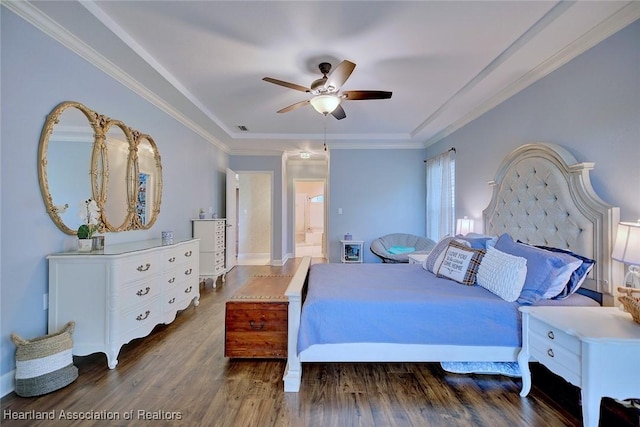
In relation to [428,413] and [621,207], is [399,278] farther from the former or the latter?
[621,207]

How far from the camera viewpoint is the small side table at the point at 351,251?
5517 mm

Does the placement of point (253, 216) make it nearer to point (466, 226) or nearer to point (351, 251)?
point (351, 251)

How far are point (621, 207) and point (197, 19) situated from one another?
3.28 metres

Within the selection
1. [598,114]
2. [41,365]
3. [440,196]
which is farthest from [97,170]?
[440,196]

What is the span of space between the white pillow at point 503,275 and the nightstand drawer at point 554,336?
0.23m

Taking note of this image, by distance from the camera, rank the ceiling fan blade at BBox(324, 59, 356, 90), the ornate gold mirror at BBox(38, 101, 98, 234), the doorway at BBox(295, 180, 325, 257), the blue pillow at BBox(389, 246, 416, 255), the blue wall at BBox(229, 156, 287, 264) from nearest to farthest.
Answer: the ornate gold mirror at BBox(38, 101, 98, 234)
the ceiling fan blade at BBox(324, 59, 356, 90)
the blue pillow at BBox(389, 246, 416, 255)
the blue wall at BBox(229, 156, 287, 264)
the doorway at BBox(295, 180, 325, 257)

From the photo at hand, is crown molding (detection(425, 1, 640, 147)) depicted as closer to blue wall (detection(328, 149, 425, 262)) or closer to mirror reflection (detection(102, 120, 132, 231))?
blue wall (detection(328, 149, 425, 262))

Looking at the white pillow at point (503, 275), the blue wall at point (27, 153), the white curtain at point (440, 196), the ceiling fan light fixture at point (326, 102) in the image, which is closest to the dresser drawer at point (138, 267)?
the blue wall at point (27, 153)

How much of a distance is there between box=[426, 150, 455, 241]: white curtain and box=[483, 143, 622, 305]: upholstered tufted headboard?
1416 mm

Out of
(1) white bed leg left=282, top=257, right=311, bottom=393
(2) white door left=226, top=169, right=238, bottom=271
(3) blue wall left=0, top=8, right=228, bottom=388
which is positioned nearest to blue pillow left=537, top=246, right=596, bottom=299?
(1) white bed leg left=282, top=257, right=311, bottom=393

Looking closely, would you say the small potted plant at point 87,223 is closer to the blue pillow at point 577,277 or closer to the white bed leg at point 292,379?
the white bed leg at point 292,379

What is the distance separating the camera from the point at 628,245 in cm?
153

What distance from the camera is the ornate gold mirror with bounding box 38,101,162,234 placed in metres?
2.09

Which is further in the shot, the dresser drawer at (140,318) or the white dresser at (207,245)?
the white dresser at (207,245)
